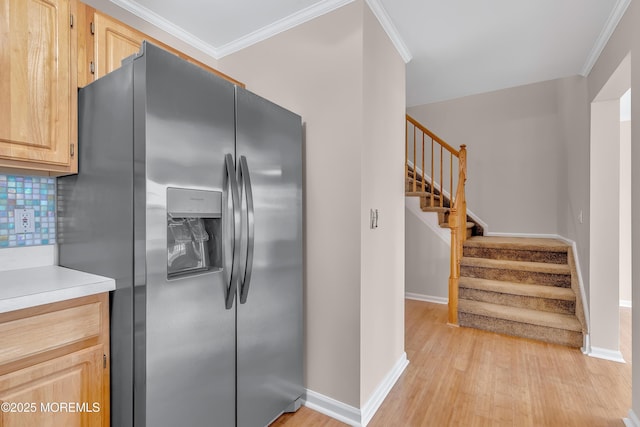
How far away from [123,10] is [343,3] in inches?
53.5

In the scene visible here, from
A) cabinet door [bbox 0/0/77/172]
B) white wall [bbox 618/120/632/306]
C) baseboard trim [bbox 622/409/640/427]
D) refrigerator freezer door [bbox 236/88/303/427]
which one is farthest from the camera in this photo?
white wall [bbox 618/120/632/306]

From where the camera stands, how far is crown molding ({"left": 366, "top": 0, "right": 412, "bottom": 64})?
1.92 m

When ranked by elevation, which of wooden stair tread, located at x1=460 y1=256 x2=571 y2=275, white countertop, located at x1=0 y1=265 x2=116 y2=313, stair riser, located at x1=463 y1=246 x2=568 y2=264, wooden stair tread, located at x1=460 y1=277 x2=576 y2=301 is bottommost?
wooden stair tread, located at x1=460 y1=277 x2=576 y2=301

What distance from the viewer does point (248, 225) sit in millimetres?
1485

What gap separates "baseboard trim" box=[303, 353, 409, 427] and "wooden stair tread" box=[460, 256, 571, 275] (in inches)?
83.7

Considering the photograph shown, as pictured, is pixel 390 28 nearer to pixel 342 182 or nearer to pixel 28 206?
pixel 342 182

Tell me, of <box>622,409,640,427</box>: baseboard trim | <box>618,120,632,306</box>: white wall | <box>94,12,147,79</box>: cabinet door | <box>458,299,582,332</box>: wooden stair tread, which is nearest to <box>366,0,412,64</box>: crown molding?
<box>94,12,147,79</box>: cabinet door

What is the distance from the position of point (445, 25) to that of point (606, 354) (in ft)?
9.74

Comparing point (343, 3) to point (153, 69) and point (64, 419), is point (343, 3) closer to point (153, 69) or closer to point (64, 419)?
point (153, 69)

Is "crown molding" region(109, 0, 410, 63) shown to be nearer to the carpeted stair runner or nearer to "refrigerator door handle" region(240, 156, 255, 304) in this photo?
"refrigerator door handle" region(240, 156, 255, 304)

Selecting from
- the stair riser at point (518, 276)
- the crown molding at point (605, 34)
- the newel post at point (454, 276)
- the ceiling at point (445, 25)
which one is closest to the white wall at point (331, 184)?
the ceiling at point (445, 25)

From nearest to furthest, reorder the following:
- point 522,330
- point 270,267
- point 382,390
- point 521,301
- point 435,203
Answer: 1. point 270,267
2. point 382,390
3. point 522,330
4. point 521,301
5. point 435,203

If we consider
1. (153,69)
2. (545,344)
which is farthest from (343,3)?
(545,344)

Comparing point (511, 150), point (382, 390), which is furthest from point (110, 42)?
point (511, 150)
